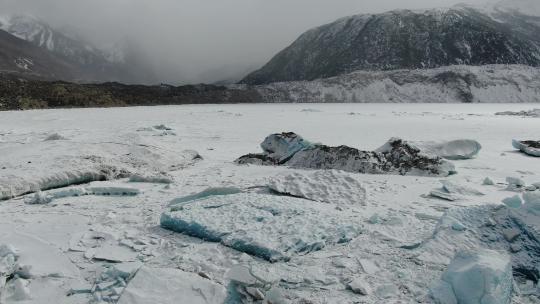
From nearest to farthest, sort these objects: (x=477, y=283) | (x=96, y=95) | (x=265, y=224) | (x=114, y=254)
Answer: (x=477, y=283)
(x=114, y=254)
(x=265, y=224)
(x=96, y=95)

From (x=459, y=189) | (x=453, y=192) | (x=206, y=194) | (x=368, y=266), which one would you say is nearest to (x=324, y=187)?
(x=206, y=194)

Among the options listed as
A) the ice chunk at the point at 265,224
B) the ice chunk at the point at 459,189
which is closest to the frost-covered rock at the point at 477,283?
the ice chunk at the point at 265,224

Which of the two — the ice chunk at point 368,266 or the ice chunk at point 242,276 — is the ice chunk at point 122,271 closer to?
the ice chunk at point 242,276

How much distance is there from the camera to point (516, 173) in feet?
27.8

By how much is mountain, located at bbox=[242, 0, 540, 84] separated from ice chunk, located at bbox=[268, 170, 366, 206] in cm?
16601

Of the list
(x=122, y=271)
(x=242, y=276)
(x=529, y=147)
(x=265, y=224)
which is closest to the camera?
(x=242, y=276)

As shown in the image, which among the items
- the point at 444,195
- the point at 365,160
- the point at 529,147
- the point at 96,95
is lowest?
the point at 529,147

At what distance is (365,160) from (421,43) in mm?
179309

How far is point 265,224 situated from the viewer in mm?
4531

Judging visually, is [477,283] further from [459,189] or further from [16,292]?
[459,189]

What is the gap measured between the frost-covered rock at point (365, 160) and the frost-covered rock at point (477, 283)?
485 centimetres

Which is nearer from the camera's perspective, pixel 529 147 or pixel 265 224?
pixel 265 224

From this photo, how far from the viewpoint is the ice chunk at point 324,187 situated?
19.1 ft

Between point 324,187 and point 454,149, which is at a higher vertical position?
point 324,187
